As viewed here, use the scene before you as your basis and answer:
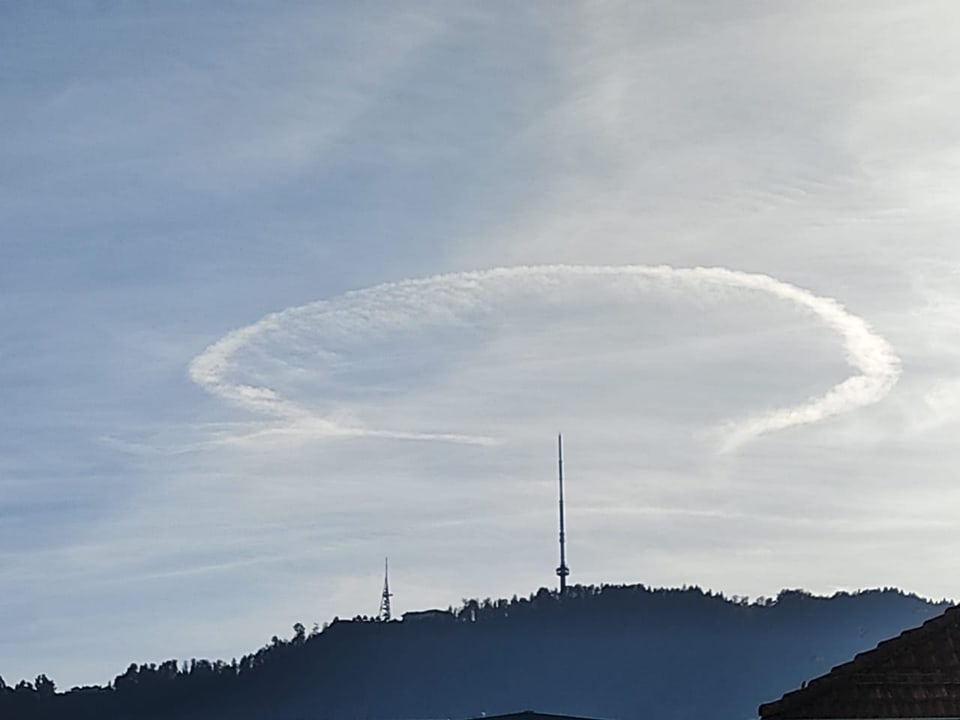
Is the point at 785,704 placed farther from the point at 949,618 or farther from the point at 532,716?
the point at 532,716

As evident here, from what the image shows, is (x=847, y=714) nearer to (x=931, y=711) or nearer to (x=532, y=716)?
(x=931, y=711)

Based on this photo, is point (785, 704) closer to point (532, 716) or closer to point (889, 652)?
point (889, 652)

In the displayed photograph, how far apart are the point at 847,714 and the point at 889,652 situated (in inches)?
58.0

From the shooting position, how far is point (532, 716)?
236ft

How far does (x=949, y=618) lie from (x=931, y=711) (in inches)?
74.7

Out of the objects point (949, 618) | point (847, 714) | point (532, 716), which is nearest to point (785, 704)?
Result: point (847, 714)

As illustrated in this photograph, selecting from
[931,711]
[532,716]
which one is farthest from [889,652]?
[532,716]

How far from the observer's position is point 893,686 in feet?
102

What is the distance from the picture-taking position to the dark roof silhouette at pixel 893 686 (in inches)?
1210

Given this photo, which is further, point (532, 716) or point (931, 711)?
point (532, 716)

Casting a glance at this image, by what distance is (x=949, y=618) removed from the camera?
31.9 m

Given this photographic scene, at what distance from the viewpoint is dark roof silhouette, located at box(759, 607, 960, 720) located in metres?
30.7

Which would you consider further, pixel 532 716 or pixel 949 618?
pixel 532 716

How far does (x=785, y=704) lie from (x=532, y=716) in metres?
41.3
